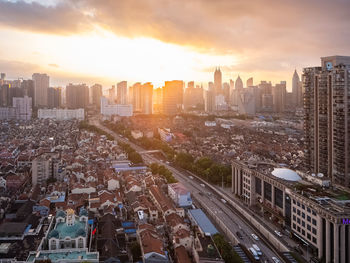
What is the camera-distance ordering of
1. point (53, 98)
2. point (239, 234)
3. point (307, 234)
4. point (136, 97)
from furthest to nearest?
point (136, 97), point (53, 98), point (239, 234), point (307, 234)

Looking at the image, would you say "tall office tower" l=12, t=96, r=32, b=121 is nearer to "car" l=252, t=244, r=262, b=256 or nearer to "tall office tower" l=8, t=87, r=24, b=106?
"tall office tower" l=8, t=87, r=24, b=106

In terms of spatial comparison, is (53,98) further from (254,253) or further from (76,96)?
(254,253)

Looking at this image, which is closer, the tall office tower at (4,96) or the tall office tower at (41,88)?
the tall office tower at (4,96)

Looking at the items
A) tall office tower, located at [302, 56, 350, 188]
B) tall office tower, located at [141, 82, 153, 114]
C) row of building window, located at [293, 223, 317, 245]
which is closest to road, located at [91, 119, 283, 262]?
row of building window, located at [293, 223, 317, 245]

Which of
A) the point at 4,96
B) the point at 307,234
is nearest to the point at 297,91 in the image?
the point at 4,96

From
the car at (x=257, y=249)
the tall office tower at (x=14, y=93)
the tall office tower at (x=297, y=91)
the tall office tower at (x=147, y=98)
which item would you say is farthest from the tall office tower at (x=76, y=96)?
the car at (x=257, y=249)

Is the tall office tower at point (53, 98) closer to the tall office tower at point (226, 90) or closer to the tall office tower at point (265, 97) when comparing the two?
the tall office tower at point (265, 97)
